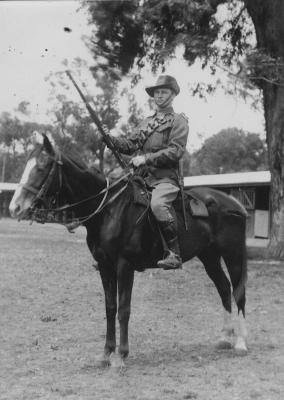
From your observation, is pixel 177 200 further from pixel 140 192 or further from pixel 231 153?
pixel 231 153

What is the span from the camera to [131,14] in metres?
16.9

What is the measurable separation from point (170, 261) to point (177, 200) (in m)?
0.96

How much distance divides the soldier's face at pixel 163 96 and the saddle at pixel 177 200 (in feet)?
3.18

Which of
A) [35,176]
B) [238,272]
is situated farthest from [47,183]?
[238,272]

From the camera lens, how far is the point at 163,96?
670cm

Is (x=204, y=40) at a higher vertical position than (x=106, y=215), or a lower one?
higher

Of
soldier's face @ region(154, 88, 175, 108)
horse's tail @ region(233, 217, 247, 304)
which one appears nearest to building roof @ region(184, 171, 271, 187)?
horse's tail @ region(233, 217, 247, 304)

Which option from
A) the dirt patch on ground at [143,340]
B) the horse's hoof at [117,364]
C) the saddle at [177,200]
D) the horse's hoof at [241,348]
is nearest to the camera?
the dirt patch on ground at [143,340]

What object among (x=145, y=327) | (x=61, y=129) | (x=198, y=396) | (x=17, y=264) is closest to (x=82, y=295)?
(x=145, y=327)

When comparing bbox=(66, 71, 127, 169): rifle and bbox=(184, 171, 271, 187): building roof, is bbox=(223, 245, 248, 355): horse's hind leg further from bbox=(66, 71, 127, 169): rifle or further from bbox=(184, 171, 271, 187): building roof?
bbox=(184, 171, 271, 187): building roof

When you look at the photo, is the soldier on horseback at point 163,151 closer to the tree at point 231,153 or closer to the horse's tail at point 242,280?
the horse's tail at point 242,280

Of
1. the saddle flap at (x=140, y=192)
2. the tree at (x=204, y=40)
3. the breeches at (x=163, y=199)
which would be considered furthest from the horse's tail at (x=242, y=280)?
the tree at (x=204, y=40)

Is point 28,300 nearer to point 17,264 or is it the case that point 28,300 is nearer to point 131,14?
point 17,264

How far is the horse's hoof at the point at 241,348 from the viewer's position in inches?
270
